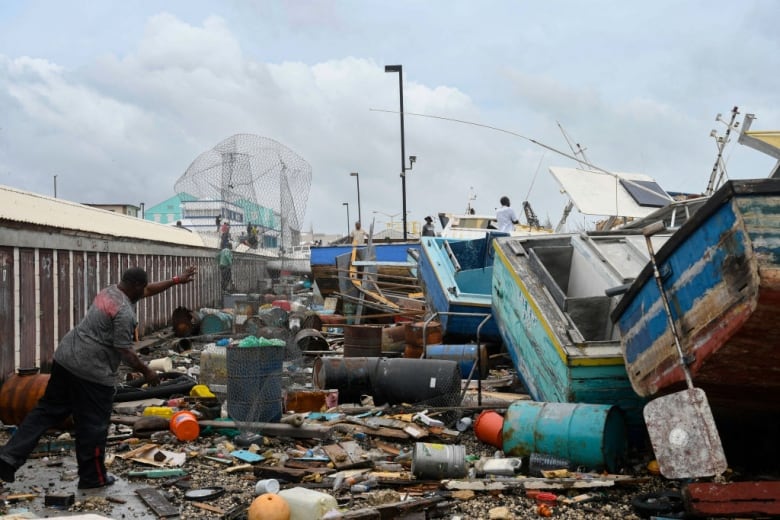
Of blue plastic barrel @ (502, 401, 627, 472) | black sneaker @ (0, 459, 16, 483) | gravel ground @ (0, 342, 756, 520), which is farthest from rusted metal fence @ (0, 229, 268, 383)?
blue plastic barrel @ (502, 401, 627, 472)

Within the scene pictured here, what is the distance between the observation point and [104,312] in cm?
562

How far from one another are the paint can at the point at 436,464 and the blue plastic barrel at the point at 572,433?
0.49 metres

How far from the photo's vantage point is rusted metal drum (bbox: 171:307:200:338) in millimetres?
15022

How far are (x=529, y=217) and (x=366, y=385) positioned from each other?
1766 cm

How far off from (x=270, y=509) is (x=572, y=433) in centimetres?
224

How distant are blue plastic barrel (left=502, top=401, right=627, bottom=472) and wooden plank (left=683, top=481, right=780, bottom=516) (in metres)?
1.05

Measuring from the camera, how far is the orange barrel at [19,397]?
23.7 ft

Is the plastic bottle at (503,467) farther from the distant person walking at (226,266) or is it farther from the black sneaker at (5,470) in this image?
the distant person walking at (226,266)

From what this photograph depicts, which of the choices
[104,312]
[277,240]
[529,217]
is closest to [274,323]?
[277,240]

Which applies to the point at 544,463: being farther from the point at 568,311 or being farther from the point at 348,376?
the point at 348,376

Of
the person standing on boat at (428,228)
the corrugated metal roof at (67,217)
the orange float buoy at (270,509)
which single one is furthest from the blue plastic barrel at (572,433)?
the person standing on boat at (428,228)

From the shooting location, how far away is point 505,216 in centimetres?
1612

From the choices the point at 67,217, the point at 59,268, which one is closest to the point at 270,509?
the point at 59,268

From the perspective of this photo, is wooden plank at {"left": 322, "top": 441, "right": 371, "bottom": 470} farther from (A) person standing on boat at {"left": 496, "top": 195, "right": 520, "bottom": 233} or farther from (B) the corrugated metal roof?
(A) person standing on boat at {"left": 496, "top": 195, "right": 520, "bottom": 233}
